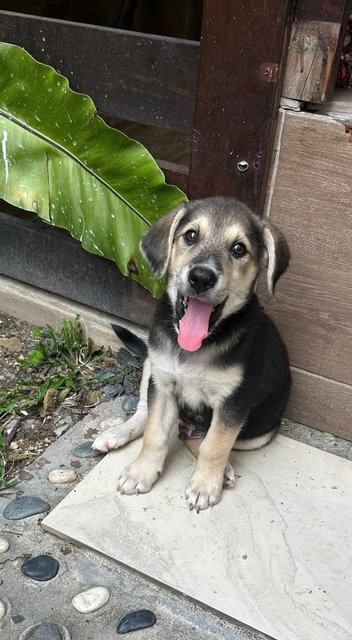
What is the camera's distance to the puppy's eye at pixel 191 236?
2570mm

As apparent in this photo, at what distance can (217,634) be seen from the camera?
7.97ft

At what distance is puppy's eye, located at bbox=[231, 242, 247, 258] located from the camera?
2.55 meters

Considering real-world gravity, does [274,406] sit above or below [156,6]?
below

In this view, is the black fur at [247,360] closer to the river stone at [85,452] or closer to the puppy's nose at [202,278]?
the puppy's nose at [202,278]

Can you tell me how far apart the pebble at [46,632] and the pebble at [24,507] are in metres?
0.52

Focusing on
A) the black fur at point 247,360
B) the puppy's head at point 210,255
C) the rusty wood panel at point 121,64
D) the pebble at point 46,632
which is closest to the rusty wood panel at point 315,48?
the rusty wood panel at point 121,64

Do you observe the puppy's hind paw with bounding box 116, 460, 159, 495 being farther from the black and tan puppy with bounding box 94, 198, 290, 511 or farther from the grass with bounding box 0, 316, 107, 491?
the grass with bounding box 0, 316, 107, 491

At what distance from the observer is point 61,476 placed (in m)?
3.01

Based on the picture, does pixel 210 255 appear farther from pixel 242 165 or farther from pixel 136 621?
pixel 136 621

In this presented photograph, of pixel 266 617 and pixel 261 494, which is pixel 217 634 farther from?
pixel 261 494

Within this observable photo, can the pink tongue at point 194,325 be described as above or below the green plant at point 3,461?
above

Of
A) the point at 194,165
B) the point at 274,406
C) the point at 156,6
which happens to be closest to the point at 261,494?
the point at 274,406

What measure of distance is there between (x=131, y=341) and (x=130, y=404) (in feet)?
1.12

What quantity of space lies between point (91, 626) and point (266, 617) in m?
0.63
